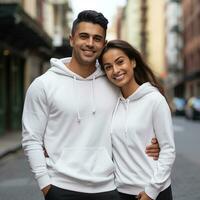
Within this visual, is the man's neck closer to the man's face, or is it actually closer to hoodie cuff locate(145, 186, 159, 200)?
the man's face

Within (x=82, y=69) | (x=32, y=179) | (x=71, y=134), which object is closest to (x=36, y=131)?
(x=71, y=134)

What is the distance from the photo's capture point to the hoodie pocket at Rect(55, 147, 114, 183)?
10.5 ft

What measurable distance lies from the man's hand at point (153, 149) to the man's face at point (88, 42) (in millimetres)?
572

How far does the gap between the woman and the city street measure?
4.85 metres

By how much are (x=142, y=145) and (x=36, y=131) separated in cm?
60

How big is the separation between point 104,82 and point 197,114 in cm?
3232

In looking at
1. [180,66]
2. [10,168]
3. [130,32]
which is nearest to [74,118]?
[10,168]

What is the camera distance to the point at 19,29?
21562mm

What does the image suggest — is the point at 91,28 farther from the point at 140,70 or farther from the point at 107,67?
the point at 140,70

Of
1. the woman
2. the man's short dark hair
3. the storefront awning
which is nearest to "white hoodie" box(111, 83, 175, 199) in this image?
the woman

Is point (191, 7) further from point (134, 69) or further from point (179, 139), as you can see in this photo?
point (134, 69)

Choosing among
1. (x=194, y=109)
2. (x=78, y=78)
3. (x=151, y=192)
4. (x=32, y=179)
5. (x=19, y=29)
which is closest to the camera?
(x=151, y=192)

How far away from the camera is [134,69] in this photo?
3.44 metres

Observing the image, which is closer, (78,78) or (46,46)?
(78,78)
